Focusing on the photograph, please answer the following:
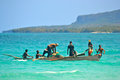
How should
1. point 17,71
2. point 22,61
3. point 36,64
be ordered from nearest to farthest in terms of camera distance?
point 17,71 → point 36,64 → point 22,61

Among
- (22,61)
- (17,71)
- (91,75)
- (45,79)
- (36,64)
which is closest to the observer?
(45,79)

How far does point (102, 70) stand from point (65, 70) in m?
2.69

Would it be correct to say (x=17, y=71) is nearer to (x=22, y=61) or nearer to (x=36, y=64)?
(x=36, y=64)

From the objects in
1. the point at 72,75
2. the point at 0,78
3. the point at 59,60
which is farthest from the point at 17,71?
the point at 59,60

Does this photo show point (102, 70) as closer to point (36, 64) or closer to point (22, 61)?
point (36, 64)

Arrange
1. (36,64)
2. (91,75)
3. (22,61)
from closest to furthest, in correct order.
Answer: (91,75), (36,64), (22,61)

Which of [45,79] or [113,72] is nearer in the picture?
[45,79]

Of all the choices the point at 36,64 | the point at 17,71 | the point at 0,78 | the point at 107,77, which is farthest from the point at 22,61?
the point at 107,77

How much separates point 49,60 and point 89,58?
3.56 m

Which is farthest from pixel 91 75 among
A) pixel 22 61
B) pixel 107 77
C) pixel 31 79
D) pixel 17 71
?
pixel 22 61

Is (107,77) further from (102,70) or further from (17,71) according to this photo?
(17,71)

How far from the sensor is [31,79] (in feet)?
60.2

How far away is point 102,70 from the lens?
21.4 metres

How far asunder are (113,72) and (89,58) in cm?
512
